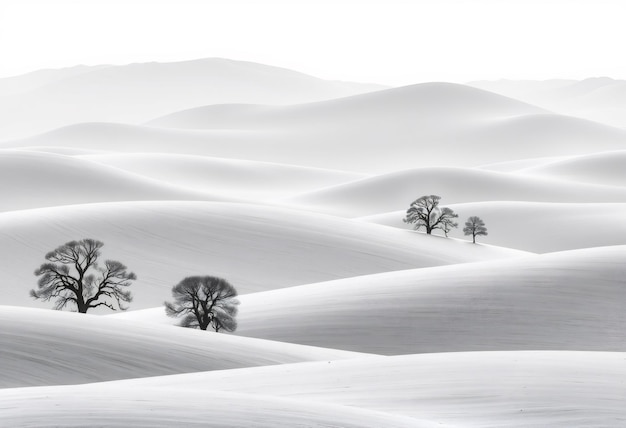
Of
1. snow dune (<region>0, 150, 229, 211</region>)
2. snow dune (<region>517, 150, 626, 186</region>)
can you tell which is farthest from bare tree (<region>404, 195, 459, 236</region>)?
snow dune (<region>517, 150, 626, 186</region>)

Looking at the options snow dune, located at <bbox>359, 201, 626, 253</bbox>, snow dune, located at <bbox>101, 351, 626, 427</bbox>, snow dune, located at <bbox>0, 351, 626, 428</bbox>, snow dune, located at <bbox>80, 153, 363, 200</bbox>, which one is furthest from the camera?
snow dune, located at <bbox>80, 153, 363, 200</bbox>

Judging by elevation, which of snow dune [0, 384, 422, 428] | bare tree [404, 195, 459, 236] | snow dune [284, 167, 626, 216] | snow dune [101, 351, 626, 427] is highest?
snow dune [284, 167, 626, 216]

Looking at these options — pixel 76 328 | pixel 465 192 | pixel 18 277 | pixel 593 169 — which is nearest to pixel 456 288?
pixel 76 328

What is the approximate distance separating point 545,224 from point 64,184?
47.9 m

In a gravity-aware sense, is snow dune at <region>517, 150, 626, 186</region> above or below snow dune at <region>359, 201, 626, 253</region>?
above

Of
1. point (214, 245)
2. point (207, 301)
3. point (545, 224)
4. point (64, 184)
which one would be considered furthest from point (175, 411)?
point (64, 184)

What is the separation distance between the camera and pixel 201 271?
49.2m

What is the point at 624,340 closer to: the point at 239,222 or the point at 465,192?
the point at 239,222

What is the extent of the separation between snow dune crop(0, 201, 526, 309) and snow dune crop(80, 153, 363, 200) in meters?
65.5

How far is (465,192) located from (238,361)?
9130 centimetres

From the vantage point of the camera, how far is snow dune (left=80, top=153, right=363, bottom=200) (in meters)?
132

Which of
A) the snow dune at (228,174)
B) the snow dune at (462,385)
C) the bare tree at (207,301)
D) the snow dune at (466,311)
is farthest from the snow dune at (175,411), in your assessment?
the snow dune at (228,174)

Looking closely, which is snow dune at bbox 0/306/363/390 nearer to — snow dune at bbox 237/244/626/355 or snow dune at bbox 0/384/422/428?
snow dune at bbox 237/244/626/355

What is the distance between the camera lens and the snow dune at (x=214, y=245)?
159ft
